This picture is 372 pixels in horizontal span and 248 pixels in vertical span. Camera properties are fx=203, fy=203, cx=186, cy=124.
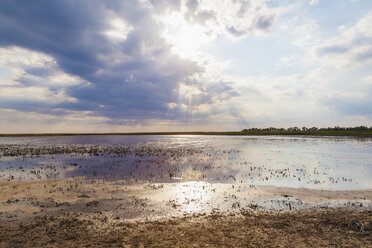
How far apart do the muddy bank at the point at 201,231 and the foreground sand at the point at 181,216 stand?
0.03 metres

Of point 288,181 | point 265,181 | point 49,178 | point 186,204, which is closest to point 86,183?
point 49,178

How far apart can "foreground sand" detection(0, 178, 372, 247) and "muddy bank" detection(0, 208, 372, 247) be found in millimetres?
35

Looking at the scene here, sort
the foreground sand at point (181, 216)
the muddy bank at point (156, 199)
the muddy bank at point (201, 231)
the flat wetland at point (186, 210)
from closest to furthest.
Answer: the muddy bank at point (201, 231) < the foreground sand at point (181, 216) < the flat wetland at point (186, 210) < the muddy bank at point (156, 199)

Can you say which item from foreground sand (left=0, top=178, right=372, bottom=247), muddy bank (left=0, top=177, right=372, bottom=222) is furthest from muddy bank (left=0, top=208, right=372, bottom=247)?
muddy bank (left=0, top=177, right=372, bottom=222)

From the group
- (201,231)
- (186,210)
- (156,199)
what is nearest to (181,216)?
(186,210)

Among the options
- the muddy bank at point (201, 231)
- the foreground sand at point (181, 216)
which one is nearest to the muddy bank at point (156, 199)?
the foreground sand at point (181, 216)

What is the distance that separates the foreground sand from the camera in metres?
7.92

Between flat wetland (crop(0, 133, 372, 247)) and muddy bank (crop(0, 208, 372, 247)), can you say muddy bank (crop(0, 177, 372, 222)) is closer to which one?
flat wetland (crop(0, 133, 372, 247))

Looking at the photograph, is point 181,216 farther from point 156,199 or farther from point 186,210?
point 156,199

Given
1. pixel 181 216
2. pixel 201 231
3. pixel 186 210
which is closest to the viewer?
pixel 201 231

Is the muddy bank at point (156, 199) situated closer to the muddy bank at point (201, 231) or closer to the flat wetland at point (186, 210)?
the flat wetland at point (186, 210)

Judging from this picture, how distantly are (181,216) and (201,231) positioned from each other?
7.10 ft

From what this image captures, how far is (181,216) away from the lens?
1066 cm

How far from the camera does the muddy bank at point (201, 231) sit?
7691 mm
